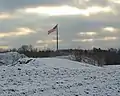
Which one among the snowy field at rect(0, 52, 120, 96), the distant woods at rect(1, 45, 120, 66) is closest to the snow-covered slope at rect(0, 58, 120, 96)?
the snowy field at rect(0, 52, 120, 96)

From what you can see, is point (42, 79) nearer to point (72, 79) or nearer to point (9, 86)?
point (72, 79)

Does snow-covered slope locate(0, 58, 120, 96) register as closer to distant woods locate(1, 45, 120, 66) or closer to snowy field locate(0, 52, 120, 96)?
snowy field locate(0, 52, 120, 96)

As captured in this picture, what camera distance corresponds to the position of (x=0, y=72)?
23359 mm

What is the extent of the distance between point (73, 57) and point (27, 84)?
86.5 ft

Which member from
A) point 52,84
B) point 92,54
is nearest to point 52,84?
point 52,84

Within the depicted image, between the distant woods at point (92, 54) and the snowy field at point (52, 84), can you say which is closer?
the snowy field at point (52, 84)

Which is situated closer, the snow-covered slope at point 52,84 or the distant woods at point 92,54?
the snow-covered slope at point 52,84

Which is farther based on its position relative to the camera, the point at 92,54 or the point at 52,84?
the point at 92,54

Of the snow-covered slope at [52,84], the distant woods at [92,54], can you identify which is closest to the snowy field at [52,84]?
the snow-covered slope at [52,84]

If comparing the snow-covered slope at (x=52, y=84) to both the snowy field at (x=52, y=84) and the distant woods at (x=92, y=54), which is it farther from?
the distant woods at (x=92, y=54)

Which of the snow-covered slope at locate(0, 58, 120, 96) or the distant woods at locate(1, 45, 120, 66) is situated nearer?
the snow-covered slope at locate(0, 58, 120, 96)

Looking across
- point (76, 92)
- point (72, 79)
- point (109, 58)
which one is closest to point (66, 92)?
point (76, 92)

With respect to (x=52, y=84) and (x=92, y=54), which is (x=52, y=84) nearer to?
(x=52, y=84)

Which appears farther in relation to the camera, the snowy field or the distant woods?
the distant woods
